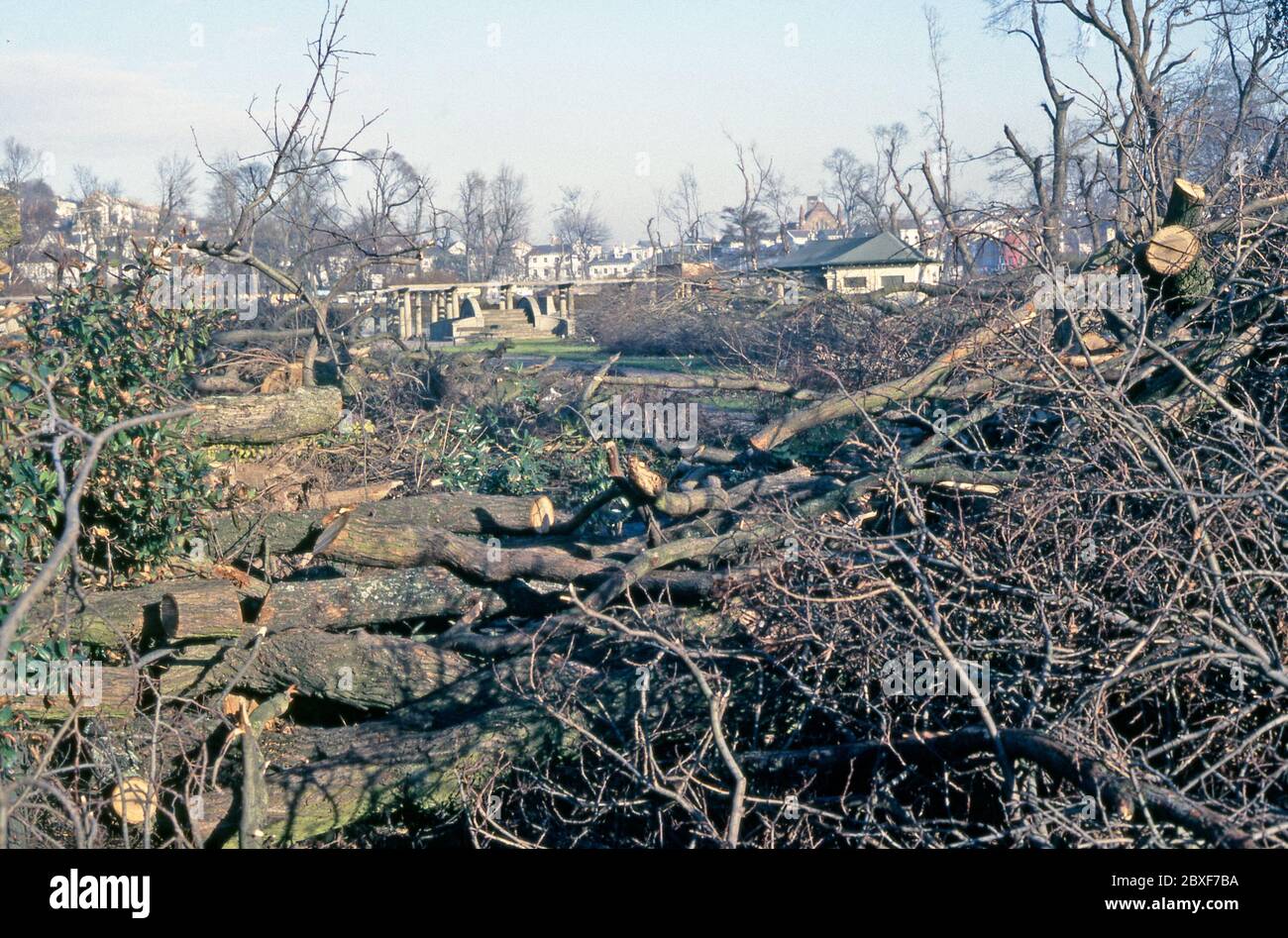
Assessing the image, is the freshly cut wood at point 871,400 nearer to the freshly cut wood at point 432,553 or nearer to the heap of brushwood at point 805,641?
the heap of brushwood at point 805,641

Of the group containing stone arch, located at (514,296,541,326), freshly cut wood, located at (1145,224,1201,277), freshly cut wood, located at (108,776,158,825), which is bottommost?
freshly cut wood, located at (108,776,158,825)

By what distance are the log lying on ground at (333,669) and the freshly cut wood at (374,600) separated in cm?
16

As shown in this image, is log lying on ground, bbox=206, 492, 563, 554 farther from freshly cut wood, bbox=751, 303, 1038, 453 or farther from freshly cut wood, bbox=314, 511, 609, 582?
freshly cut wood, bbox=751, 303, 1038, 453

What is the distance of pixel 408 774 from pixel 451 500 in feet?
7.53

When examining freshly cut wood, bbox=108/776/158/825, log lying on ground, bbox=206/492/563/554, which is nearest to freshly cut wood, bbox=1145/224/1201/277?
log lying on ground, bbox=206/492/563/554

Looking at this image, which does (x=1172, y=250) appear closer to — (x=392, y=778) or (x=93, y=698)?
(x=392, y=778)

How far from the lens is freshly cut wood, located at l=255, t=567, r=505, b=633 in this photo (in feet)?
16.8

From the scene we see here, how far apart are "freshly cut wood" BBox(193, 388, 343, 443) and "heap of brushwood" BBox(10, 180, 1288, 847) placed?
131 centimetres

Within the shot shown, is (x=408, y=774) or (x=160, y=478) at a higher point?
(x=160, y=478)

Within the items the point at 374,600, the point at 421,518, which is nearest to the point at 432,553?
the point at 374,600

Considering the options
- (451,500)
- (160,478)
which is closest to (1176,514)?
(451,500)

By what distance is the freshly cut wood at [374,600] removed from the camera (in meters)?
5.11
